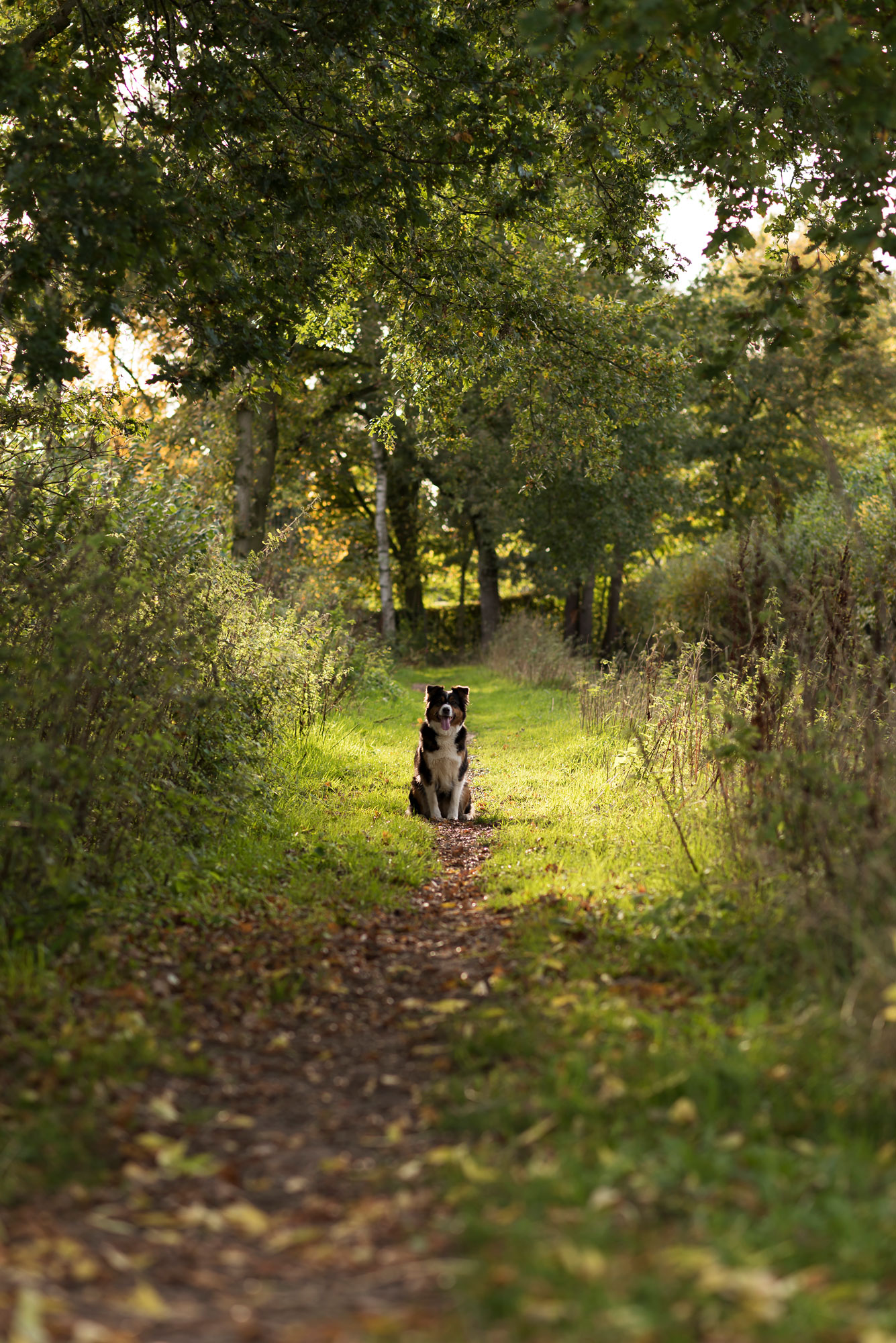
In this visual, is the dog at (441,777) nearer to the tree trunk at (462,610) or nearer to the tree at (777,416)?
the tree at (777,416)

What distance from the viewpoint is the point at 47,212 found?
5.95 m

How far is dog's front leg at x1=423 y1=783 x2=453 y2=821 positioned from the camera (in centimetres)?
Result: 1052

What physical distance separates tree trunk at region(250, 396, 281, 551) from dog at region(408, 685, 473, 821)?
580 inches

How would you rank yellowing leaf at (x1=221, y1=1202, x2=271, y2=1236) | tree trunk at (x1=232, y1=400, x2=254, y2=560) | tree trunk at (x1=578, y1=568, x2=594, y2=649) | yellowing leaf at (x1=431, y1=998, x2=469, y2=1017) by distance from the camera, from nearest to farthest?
1. yellowing leaf at (x1=221, y1=1202, x2=271, y2=1236)
2. yellowing leaf at (x1=431, y1=998, x2=469, y2=1017)
3. tree trunk at (x1=232, y1=400, x2=254, y2=560)
4. tree trunk at (x1=578, y1=568, x2=594, y2=649)

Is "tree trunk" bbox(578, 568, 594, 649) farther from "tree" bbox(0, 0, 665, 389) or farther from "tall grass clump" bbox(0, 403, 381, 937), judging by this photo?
"tall grass clump" bbox(0, 403, 381, 937)

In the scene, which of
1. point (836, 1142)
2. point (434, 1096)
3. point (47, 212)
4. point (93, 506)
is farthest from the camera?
point (93, 506)

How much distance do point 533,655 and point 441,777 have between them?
47.0 feet

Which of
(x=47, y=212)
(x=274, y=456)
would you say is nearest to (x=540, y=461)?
(x=47, y=212)

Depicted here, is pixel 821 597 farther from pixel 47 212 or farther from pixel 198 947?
pixel 47 212

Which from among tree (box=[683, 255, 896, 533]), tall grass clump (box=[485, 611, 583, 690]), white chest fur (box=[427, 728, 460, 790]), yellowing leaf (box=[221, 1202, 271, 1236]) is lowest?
yellowing leaf (box=[221, 1202, 271, 1236])

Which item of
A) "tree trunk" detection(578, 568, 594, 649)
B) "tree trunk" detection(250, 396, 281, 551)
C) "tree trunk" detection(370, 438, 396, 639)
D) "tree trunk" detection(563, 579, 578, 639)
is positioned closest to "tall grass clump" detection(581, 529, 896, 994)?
"tree trunk" detection(250, 396, 281, 551)

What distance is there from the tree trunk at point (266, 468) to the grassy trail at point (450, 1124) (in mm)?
18557

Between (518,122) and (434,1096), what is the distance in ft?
22.2

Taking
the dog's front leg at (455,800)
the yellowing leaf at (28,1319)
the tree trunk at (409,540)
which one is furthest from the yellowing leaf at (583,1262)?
the tree trunk at (409,540)
